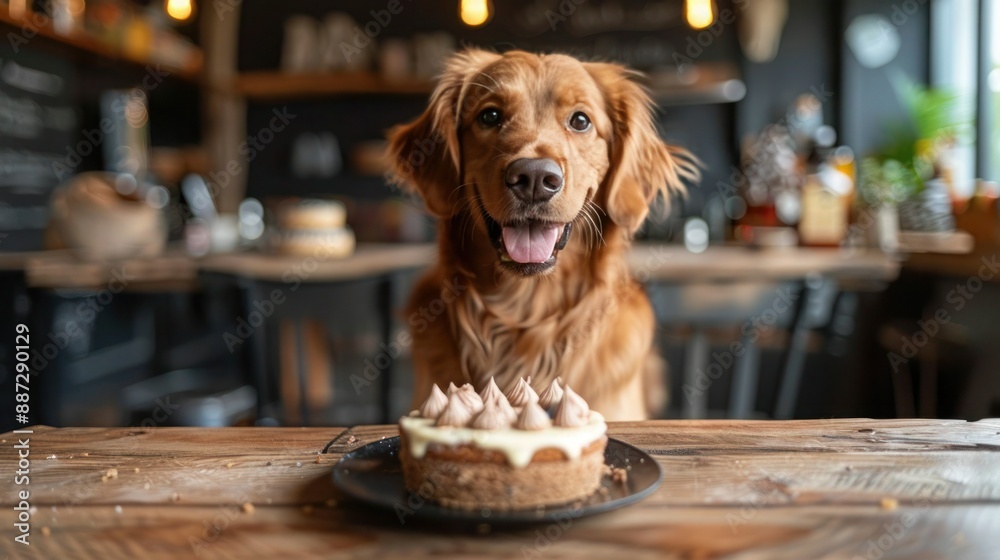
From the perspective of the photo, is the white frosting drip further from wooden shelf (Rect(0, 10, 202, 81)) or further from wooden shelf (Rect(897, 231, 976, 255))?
wooden shelf (Rect(0, 10, 202, 81))

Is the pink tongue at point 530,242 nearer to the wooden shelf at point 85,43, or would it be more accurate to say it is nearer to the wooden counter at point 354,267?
the wooden counter at point 354,267

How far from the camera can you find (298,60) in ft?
18.5

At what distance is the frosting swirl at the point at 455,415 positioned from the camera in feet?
2.63

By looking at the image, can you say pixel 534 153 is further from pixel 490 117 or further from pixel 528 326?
pixel 528 326

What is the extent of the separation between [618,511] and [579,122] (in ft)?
3.49

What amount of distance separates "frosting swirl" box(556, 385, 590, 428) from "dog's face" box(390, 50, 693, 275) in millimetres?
628

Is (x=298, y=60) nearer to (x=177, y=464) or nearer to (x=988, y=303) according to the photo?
(x=988, y=303)

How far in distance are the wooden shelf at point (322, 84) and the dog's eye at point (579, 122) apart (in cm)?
391

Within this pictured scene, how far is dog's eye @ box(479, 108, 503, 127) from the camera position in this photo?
64.4 inches

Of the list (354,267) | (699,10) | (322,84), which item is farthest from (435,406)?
(322,84)

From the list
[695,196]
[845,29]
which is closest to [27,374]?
[695,196]

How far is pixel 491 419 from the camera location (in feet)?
2.58

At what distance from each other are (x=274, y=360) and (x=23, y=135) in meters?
1.70

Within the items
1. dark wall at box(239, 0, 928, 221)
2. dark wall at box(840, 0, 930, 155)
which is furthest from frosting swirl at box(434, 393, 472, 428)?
dark wall at box(840, 0, 930, 155)
